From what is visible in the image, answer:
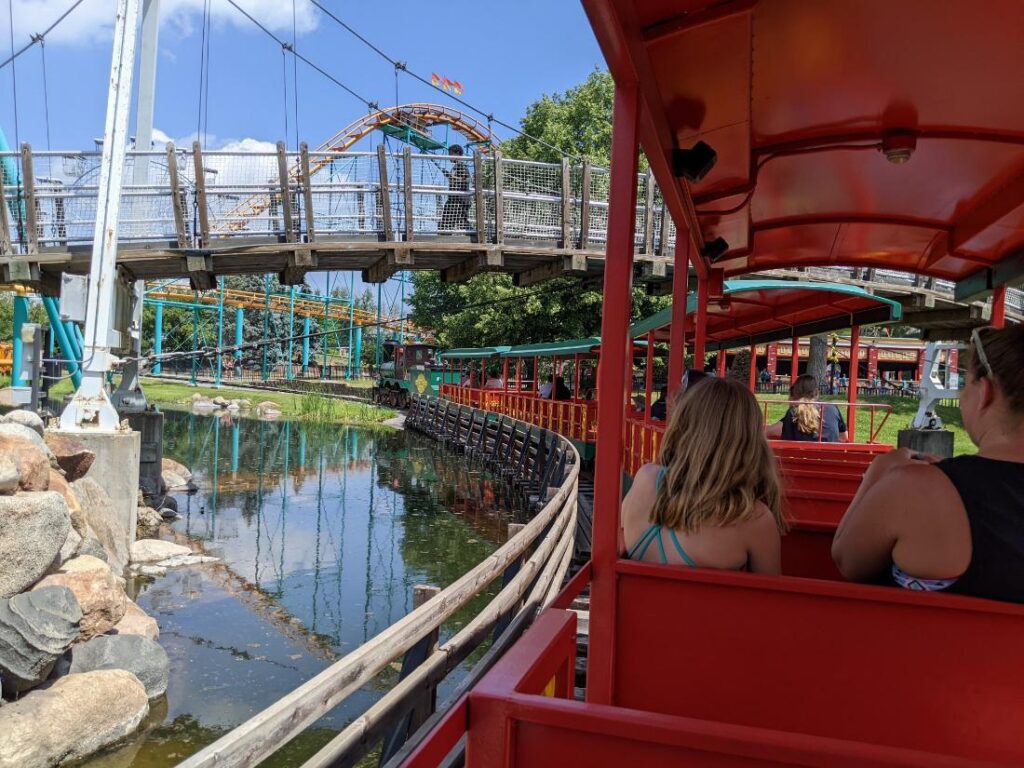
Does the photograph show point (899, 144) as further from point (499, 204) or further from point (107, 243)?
point (499, 204)

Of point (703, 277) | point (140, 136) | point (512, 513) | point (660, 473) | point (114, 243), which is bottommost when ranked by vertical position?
point (512, 513)

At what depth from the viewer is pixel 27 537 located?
19.9 feet

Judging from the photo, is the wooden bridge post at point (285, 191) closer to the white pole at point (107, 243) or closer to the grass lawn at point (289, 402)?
the white pole at point (107, 243)

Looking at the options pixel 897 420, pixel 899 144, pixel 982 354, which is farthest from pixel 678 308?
pixel 897 420

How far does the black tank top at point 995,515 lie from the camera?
5.91 ft

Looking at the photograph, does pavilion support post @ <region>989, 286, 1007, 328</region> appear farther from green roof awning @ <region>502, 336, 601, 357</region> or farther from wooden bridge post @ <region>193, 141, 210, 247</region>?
wooden bridge post @ <region>193, 141, 210, 247</region>

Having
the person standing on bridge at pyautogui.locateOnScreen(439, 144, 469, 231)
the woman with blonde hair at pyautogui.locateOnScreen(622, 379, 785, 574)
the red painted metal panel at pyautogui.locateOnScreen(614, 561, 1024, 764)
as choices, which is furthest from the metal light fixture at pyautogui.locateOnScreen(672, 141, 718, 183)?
the person standing on bridge at pyautogui.locateOnScreen(439, 144, 469, 231)

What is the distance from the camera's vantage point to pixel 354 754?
105 inches

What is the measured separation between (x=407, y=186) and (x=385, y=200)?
0.44 meters

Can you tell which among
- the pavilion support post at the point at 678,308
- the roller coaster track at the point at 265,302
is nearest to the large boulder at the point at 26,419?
the pavilion support post at the point at 678,308

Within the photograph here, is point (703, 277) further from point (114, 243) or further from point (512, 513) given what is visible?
point (512, 513)

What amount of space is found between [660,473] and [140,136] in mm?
14165

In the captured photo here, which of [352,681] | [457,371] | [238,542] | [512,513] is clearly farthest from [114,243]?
[457,371]

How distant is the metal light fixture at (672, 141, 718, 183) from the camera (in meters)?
3.19
